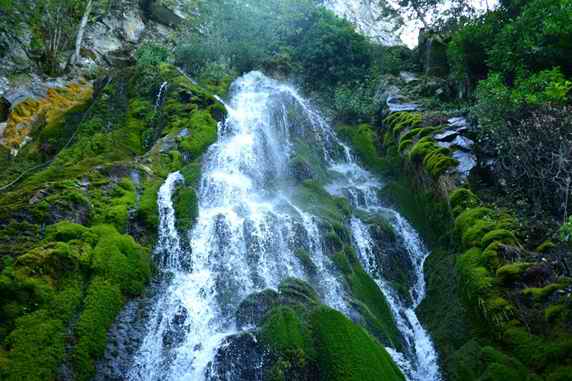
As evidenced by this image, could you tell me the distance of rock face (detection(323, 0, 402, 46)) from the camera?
5244 cm

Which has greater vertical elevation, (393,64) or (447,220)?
(393,64)

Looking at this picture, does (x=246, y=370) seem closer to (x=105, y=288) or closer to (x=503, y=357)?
(x=105, y=288)

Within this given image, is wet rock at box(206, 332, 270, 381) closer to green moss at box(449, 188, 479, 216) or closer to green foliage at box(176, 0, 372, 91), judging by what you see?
green moss at box(449, 188, 479, 216)

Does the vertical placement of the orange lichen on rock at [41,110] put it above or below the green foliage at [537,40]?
below

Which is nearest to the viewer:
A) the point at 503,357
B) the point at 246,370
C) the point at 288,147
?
the point at 246,370

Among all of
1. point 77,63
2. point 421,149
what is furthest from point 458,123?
point 77,63

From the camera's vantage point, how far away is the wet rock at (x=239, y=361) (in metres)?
8.94

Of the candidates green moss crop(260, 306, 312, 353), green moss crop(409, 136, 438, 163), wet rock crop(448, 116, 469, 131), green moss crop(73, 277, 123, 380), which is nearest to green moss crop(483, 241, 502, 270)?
green moss crop(260, 306, 312, 353)

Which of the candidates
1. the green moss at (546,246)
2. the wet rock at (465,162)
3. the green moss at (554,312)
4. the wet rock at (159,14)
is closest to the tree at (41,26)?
the wet rock at (159,14)

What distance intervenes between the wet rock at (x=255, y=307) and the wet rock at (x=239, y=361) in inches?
Result: 45.3

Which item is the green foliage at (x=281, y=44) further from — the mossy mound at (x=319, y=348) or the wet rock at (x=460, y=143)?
the mossy mound at (x=319, y=348)

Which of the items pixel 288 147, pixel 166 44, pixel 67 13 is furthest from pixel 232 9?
pixel 288 147

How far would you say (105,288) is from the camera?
35.0ft

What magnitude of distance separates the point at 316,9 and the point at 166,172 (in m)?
22.1
